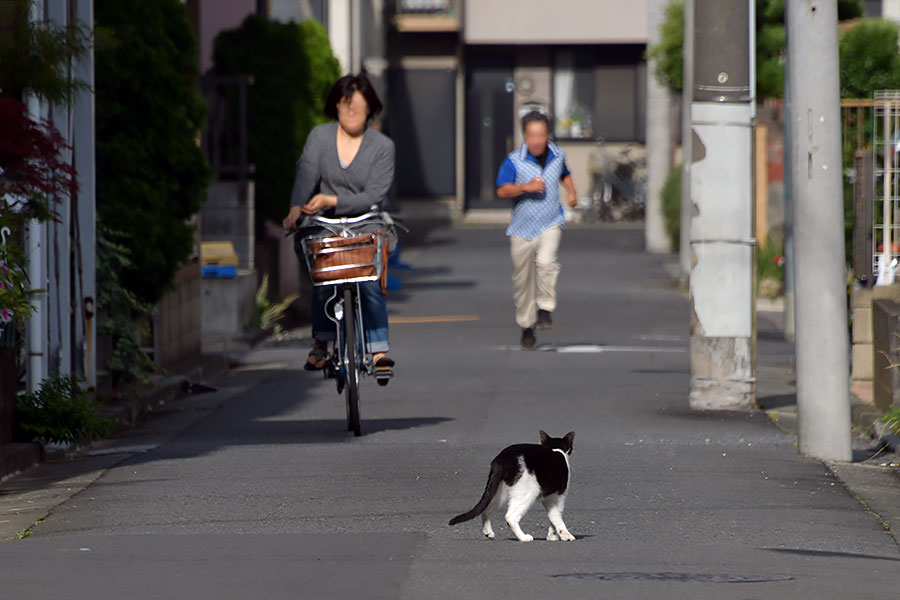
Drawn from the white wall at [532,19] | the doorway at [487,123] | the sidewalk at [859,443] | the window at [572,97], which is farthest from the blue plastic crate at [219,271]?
the window at [572,97]

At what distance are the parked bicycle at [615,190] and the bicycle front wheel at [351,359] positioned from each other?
86.9 feet

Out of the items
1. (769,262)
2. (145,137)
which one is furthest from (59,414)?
(769,262)

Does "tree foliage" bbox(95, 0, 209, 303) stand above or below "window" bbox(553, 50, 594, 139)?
below

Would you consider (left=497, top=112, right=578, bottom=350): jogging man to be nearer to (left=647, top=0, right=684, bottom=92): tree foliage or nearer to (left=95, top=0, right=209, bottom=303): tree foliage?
(left=95, top=0, right=209, bottom=303): tree foliage

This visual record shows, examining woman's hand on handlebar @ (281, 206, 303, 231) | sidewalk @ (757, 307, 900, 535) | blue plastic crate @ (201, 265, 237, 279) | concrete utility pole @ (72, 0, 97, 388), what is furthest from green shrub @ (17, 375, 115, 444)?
blue plastic crate @ (201, 265, 237, 279)

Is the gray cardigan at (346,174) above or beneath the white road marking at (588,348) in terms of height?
above

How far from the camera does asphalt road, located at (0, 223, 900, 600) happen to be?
524 cm

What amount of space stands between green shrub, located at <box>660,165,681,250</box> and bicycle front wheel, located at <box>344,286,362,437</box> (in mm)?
16196

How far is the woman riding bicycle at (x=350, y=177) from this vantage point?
891cm

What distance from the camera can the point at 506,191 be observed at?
12977 millimetres

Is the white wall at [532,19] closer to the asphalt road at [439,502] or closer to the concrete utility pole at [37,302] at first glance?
the asphalt road at [439,502]

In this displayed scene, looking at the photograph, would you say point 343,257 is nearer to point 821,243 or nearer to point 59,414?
point 59,414

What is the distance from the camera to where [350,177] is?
8969mm

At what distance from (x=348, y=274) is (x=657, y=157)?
62.3 feet
